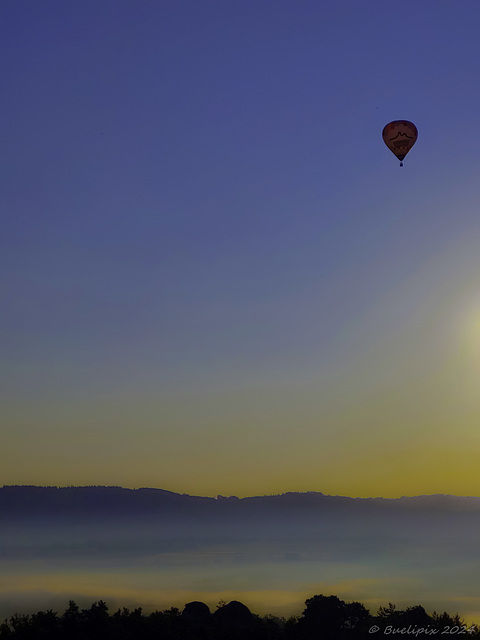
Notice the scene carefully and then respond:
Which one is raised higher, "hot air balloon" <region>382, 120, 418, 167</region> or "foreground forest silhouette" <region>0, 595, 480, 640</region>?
"hot air balloon" <region>382, 120, 418, 167</region>

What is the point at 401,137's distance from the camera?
5922cm

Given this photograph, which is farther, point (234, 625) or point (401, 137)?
point (401, 137)

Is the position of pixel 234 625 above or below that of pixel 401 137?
below

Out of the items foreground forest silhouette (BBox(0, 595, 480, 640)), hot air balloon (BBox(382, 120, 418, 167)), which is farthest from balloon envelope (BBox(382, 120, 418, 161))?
foreground forest silhouette (BBox(0, 595, 480, 640))

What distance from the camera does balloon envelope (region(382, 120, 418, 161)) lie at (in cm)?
5916

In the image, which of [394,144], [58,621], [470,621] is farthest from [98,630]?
[394,144]

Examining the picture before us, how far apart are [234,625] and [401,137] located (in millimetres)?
35913

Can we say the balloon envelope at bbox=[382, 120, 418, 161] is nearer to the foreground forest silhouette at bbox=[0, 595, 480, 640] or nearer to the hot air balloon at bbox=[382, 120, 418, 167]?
the hot air balloon at bbox=[382, 120, 418, 167]

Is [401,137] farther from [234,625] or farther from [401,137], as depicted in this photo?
[234,625]

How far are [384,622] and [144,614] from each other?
14.5m

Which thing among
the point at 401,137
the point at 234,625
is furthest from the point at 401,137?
the point at 234,625

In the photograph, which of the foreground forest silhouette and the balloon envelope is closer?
the foreground forest silhouette

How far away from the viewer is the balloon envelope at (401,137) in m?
59.2

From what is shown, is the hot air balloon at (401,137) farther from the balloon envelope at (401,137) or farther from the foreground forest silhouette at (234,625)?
the foreground forest silhouette at (234,625)
